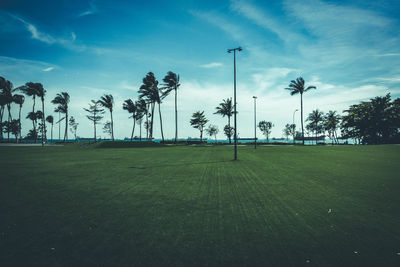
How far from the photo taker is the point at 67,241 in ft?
12.5

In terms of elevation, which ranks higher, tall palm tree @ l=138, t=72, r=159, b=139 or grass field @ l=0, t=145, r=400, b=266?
tall palm tree @ l=138, t=72, r=159, b=139

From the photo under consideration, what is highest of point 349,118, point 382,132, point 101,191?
point 349,118

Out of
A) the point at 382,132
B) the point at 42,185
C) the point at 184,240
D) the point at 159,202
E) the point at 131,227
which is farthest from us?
the point at 382,132

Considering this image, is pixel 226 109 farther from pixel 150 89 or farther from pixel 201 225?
pixel 201 225

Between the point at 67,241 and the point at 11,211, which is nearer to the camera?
the point at 67,241

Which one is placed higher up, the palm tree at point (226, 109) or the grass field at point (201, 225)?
the palm tree at point (226, 109)

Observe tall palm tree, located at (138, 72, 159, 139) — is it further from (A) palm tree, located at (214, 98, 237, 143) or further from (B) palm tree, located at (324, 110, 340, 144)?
(B) palm tree, located at (324, 110, 340, 144)

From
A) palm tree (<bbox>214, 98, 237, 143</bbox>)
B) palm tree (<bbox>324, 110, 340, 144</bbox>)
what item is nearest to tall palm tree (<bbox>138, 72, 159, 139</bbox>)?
palm tree (<bbox>214, 98, 237, 143</bbox>)

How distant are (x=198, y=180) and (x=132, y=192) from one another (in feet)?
11.1

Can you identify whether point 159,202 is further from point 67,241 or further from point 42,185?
point 42,185

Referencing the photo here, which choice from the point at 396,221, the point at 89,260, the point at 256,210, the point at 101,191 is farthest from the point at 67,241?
the point at 396,221

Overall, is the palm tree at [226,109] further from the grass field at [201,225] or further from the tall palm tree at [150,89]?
the grass field at [201,225]

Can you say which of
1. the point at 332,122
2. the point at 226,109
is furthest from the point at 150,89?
the point at 332,122

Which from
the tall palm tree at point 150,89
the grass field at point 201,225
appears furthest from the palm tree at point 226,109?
the grass field at point 201,225
